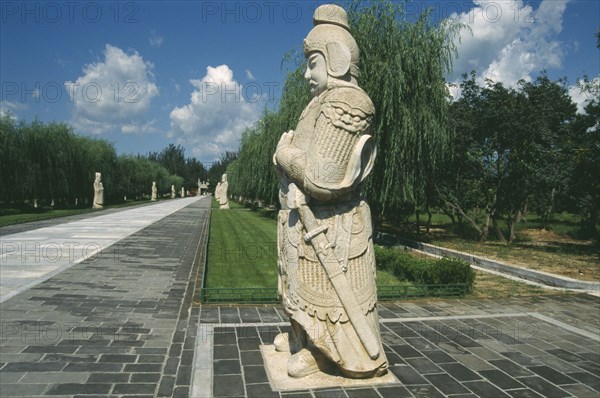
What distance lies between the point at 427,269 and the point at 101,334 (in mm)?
7381

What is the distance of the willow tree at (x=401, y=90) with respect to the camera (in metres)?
15.0

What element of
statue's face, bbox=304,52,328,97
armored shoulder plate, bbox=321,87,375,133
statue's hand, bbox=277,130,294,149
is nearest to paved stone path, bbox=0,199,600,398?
statue's hand, bbox=277,130,294,149

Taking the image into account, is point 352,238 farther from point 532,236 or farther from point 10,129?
point 10,129

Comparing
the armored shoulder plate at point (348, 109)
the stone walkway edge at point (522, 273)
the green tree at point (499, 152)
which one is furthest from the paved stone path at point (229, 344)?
the green tree at point (499, 152)

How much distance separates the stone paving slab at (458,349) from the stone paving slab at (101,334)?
0.53m

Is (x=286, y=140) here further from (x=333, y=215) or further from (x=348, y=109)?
(x=333, y=215)

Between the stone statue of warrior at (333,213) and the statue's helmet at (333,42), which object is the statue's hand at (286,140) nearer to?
the stone statue of warrior at (333,213)

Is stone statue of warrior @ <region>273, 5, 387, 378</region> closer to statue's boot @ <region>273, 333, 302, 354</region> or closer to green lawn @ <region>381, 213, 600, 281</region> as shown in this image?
statue's boot @ <region>273, 333, 302, 354</region>

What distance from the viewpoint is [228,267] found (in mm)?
12344

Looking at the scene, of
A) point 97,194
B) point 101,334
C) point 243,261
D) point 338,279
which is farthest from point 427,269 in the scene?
point 97,194

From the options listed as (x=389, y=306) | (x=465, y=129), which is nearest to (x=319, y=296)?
(x=389, y=306)

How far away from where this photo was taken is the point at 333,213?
443cm

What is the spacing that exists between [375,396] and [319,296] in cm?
116

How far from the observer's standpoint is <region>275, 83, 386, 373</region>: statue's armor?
4188mm
